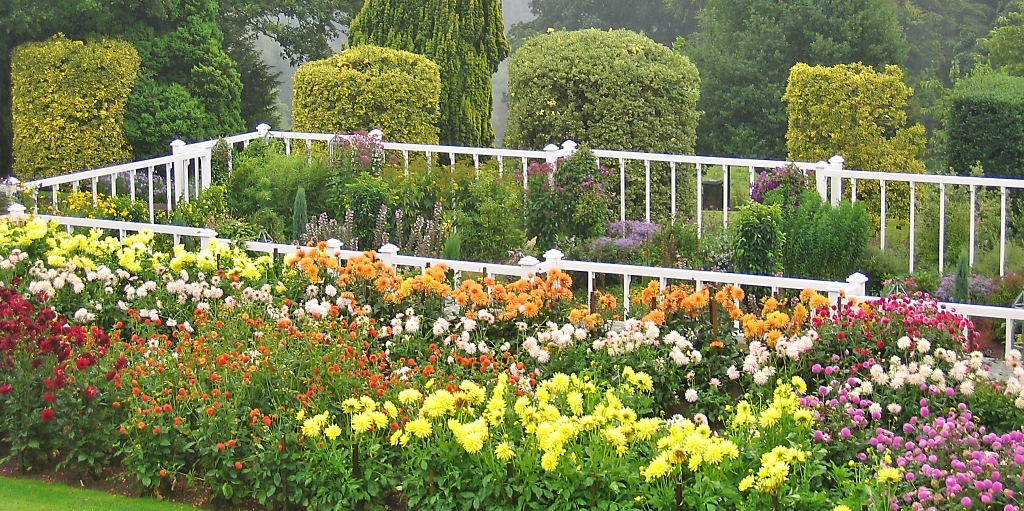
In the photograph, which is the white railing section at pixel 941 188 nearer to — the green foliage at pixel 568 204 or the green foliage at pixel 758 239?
the green foliage at pixel 758 239

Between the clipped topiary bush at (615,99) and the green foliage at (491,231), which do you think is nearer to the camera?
the green foliage at (491,231)

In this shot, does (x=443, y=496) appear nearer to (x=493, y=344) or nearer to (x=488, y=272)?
(x=493, y=344)

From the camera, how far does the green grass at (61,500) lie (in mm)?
6152

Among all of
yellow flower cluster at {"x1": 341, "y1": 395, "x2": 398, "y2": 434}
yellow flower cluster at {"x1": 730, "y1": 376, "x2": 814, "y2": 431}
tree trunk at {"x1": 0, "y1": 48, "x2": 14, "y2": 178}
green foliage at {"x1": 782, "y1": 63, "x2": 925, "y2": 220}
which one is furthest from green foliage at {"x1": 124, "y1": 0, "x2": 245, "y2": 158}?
yellow flower cluster at {"x1": 730, "y1": 376, "x2": 814, "y2": 431}

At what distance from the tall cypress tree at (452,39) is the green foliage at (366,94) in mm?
1858

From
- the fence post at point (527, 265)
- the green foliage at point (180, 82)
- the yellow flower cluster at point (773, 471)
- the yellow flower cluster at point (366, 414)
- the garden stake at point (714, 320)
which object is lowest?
the yellow flower cluster at point (773, 471)

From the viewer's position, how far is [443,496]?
5.66 metres

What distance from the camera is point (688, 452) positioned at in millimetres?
5352

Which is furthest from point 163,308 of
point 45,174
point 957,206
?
point 45,174

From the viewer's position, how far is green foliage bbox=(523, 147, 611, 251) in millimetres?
11320

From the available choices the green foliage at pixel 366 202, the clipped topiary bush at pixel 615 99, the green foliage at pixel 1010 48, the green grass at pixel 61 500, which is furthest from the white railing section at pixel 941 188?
the green foliage at pixel 1010 48

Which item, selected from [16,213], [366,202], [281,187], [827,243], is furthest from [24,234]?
[827,243]

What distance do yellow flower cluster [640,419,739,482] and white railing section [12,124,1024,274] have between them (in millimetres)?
5598

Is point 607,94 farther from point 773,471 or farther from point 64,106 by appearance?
point 773,471
